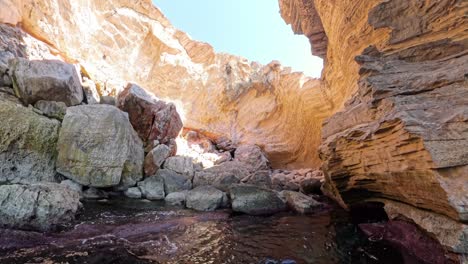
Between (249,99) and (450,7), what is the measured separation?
58.1ft

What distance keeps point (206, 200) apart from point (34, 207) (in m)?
5.54

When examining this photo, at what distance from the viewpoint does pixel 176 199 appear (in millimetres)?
11000

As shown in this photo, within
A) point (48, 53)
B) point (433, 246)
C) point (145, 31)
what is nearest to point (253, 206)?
point (433, 246)

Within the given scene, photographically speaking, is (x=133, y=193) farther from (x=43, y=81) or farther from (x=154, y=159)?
(x=43, y=81)

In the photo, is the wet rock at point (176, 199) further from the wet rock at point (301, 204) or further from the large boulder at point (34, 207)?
the wet rock at point (301, 204)

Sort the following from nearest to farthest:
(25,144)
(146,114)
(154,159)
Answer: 1. (25,144)
2. (154,159)
3. (146,114)

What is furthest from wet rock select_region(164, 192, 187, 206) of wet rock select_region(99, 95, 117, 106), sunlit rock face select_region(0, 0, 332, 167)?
sunlit rock face select_region(0, 0, 332, 167)

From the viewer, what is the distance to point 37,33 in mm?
15758

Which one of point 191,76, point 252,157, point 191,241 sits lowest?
point 191,241

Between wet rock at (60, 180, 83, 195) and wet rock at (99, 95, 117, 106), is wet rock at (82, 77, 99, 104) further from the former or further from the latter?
wet rock at (60, 180, 83, 195)

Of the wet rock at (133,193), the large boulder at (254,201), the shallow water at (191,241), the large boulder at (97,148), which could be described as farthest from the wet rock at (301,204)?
the large boulder at (97,148)

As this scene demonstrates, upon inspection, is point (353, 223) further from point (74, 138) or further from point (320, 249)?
point (74, 138)

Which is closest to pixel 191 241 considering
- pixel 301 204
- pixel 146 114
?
pixel 301 204

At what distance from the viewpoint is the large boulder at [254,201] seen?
9648 mm
